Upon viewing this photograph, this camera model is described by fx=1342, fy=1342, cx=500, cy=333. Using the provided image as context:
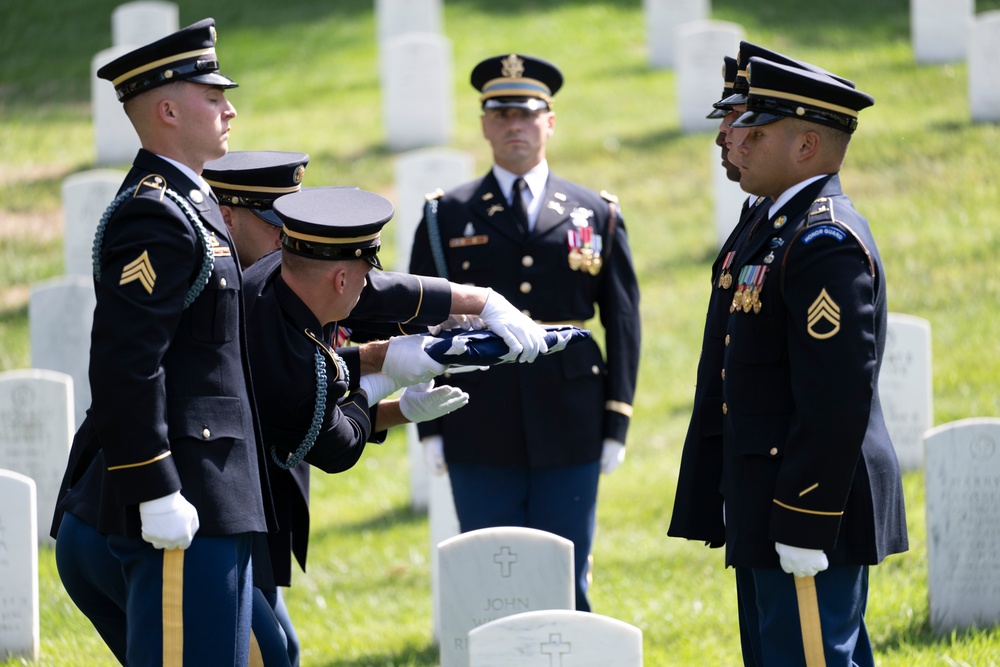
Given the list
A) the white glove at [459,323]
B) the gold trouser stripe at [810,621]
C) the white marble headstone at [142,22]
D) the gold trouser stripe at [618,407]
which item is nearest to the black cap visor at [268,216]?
the white glove at [459,323]

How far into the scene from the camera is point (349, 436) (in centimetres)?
385

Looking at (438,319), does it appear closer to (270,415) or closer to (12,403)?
(270,415)

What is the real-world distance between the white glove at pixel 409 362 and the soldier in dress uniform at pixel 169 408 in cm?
62

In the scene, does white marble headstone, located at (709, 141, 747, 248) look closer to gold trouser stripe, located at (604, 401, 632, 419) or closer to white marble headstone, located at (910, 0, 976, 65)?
white marble headstone, located at (910, 0, 976, 65)

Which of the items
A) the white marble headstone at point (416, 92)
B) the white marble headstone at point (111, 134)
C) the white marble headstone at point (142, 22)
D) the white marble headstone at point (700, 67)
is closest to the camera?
the white marble headstone at point (111, 134)

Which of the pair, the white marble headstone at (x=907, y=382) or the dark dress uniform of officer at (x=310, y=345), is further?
the white marble headstone at (x=907, y=382)

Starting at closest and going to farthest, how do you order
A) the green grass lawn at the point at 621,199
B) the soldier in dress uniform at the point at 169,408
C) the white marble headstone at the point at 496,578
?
1. the soldier in dress uniform at the point at 169,408
2. the white marble headstone at the point at 496,578
3. the green grass lawn at the point at 621,199

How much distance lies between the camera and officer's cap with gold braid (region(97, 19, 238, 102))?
349 centimetres

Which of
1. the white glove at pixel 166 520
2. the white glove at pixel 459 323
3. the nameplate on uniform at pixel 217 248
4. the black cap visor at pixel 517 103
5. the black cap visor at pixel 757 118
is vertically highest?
the black cap visor at pixel 517 103

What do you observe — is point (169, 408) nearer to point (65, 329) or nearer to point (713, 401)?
point (713, 401)

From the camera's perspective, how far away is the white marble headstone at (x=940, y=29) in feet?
45.8

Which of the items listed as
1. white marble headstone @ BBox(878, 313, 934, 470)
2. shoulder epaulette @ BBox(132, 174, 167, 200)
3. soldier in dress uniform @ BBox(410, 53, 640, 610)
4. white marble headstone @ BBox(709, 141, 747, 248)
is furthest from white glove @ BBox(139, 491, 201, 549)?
white marble headstone @ BBox(709, 141, 747, 248)

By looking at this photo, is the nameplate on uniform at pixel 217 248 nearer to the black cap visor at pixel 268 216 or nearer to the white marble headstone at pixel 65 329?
the black cap visor at pixel 268 216

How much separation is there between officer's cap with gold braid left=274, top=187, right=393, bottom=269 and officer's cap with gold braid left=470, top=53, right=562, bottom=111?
171cm
